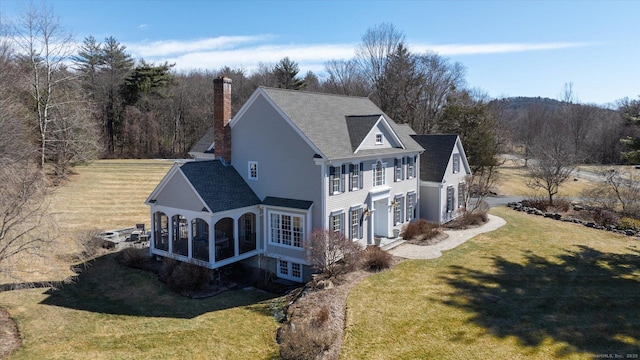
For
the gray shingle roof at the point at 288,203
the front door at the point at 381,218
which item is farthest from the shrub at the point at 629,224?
the gray shingle roof at the point at 288,203

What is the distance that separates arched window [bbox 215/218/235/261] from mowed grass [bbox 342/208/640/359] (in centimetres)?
699

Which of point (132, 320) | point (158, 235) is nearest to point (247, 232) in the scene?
point (158, 235)

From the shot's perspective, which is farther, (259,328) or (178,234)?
(178,234)

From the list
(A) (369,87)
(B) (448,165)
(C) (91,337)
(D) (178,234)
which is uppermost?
(A) (369,87)

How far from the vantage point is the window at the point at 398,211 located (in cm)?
2618

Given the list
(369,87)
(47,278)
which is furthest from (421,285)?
(369,87)

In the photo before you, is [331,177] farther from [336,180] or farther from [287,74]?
[287,74]

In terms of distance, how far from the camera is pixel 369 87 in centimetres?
5859

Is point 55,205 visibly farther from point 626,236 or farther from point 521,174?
point 521,174

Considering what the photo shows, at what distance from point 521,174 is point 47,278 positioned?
5969 centimetres

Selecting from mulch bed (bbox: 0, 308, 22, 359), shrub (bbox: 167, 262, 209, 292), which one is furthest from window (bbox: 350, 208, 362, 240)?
mulch bed (bbox: 0, 308, 22, 359)

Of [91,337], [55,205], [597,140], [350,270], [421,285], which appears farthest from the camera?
[597,140]

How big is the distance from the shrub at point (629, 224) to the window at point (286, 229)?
24370mm

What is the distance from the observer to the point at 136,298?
18.8m
